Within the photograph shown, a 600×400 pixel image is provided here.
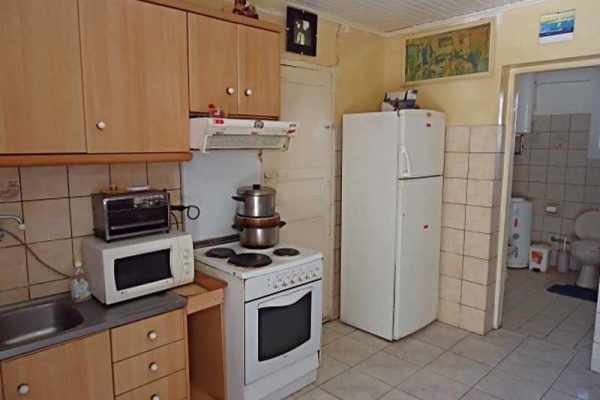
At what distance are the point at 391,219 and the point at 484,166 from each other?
0.83 metres

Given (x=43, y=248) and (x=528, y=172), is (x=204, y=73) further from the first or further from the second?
(x=528, y=172)

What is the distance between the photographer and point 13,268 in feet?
6.41

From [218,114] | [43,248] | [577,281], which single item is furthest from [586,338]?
[43,248]

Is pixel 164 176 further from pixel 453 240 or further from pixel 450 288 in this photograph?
pixel 450 288

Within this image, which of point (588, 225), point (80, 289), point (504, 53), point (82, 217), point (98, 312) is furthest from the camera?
point (588, 225)

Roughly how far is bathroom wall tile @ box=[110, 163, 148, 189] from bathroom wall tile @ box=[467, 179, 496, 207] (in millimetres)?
2354

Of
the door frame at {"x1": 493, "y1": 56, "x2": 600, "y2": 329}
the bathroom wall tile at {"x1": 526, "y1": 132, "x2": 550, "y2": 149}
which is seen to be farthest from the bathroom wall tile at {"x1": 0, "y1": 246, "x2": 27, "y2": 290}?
the bathroom wall tile at {"x1": 526, "y1": 132, "x2": 550, "y2": 149}

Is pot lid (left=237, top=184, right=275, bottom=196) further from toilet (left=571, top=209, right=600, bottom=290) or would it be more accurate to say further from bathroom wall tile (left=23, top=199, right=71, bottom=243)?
toilet (left=571, top=209, right=600, bottom=290)

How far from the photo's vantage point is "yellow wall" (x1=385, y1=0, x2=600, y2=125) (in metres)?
2.65

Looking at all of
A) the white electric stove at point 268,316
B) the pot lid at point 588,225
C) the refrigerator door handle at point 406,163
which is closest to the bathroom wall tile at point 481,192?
the refrigerator door handle at point 406,163

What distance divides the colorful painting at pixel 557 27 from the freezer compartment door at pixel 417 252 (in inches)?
46.7

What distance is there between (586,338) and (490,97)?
1995 millimetres

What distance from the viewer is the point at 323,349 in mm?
3096

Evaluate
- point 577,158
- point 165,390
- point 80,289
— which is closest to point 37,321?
point 80,289
